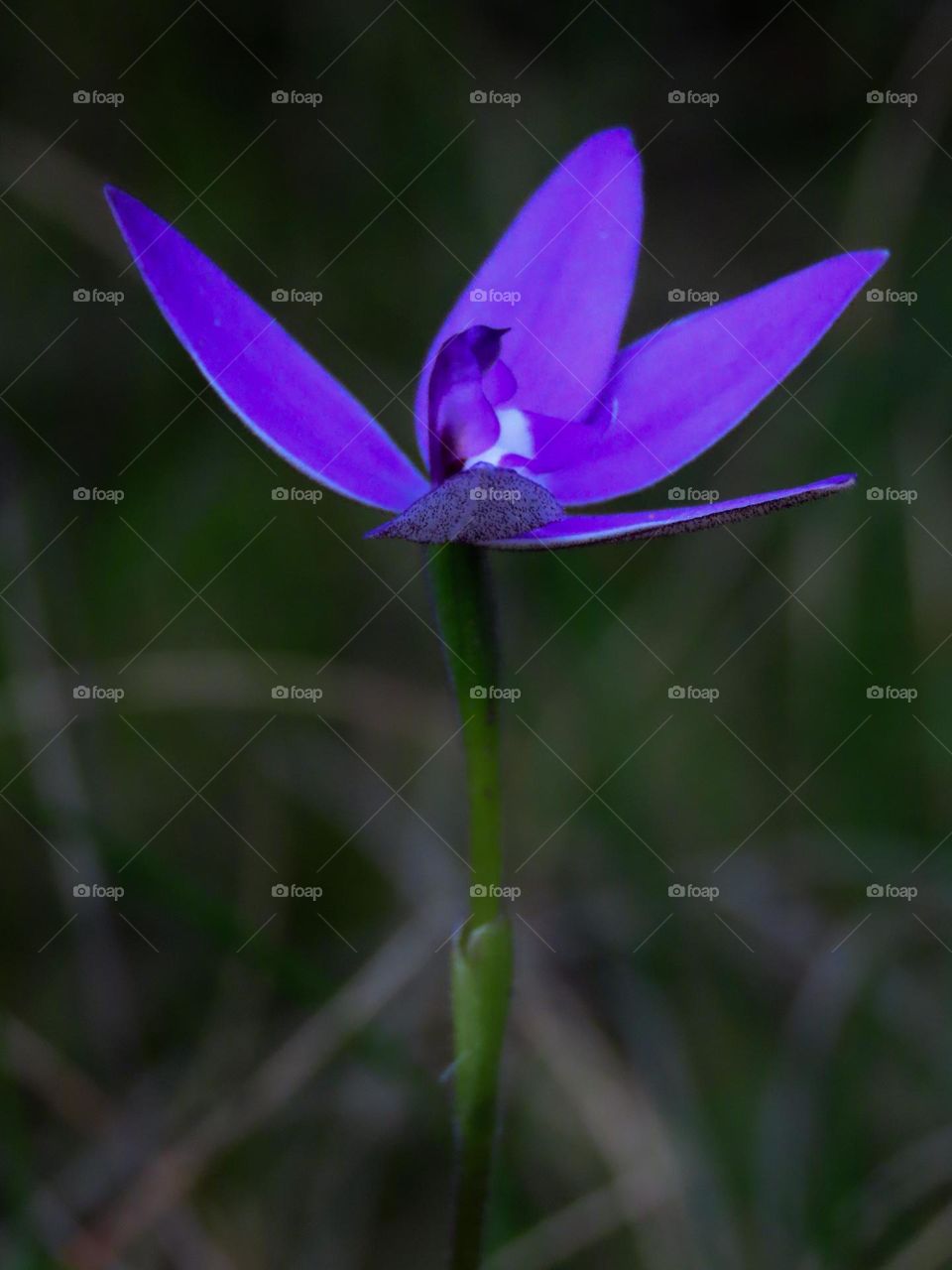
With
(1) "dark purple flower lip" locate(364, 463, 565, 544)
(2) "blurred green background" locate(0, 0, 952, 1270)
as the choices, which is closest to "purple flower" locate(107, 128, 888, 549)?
(1) "dark purple flower lip" locate(364, 463, 565, 544)

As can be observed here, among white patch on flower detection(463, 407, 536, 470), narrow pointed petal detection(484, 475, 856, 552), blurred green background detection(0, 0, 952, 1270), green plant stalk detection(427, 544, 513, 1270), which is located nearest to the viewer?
narrow pointed petal detection(484, 475, 856, 552)

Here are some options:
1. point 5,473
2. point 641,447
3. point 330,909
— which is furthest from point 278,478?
point 641,447

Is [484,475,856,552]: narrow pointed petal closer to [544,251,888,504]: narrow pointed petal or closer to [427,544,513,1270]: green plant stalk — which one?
[427,544,513,1270]: green plant stalk

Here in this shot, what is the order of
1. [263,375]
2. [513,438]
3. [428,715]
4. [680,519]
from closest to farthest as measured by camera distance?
[680,519] < [263,375] < [513,438] < [428,715]

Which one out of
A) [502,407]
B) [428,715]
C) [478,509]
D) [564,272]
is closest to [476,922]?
[478,509]

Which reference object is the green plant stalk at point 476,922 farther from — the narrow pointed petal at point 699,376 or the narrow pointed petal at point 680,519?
the narrow pointed petal at point 699,376

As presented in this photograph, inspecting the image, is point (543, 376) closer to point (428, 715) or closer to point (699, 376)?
point (699, 376)

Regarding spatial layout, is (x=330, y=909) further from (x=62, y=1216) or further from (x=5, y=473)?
(x=5, y=473)
